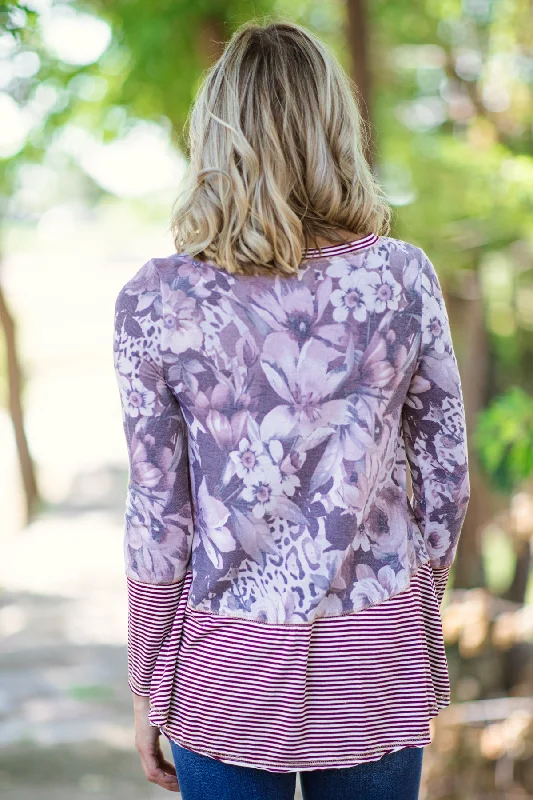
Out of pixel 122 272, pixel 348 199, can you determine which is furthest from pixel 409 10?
pixel 122 272

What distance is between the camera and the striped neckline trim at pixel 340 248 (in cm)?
115

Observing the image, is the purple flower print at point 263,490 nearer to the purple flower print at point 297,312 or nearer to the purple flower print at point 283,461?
the purple flower print at point 283,461

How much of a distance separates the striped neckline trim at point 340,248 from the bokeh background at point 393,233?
1.21m

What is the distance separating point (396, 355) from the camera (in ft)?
3.82

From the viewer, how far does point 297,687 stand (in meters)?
1.13

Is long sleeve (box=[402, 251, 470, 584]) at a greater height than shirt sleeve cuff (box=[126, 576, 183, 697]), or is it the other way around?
long sleeve (box=[402, 251, 470, 584])

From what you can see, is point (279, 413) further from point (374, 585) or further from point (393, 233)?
point (393, 233)

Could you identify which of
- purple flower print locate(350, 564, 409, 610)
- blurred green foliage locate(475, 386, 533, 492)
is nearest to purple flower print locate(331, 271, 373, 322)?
purple flower print locate(350, 564, 409, 610)

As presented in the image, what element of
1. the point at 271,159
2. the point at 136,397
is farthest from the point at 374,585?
the point at 271,159

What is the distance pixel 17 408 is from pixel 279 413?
804 centimetres

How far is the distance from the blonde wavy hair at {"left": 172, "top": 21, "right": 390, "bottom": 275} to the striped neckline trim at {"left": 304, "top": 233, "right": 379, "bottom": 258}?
0.01 m

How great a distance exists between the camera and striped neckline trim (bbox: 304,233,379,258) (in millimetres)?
1152

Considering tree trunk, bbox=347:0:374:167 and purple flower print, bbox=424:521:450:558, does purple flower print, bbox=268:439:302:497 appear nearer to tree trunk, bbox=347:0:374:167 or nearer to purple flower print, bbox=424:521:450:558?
purple flower print, bbox=424:521:450:558

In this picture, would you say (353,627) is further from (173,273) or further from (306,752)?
(173,273)
